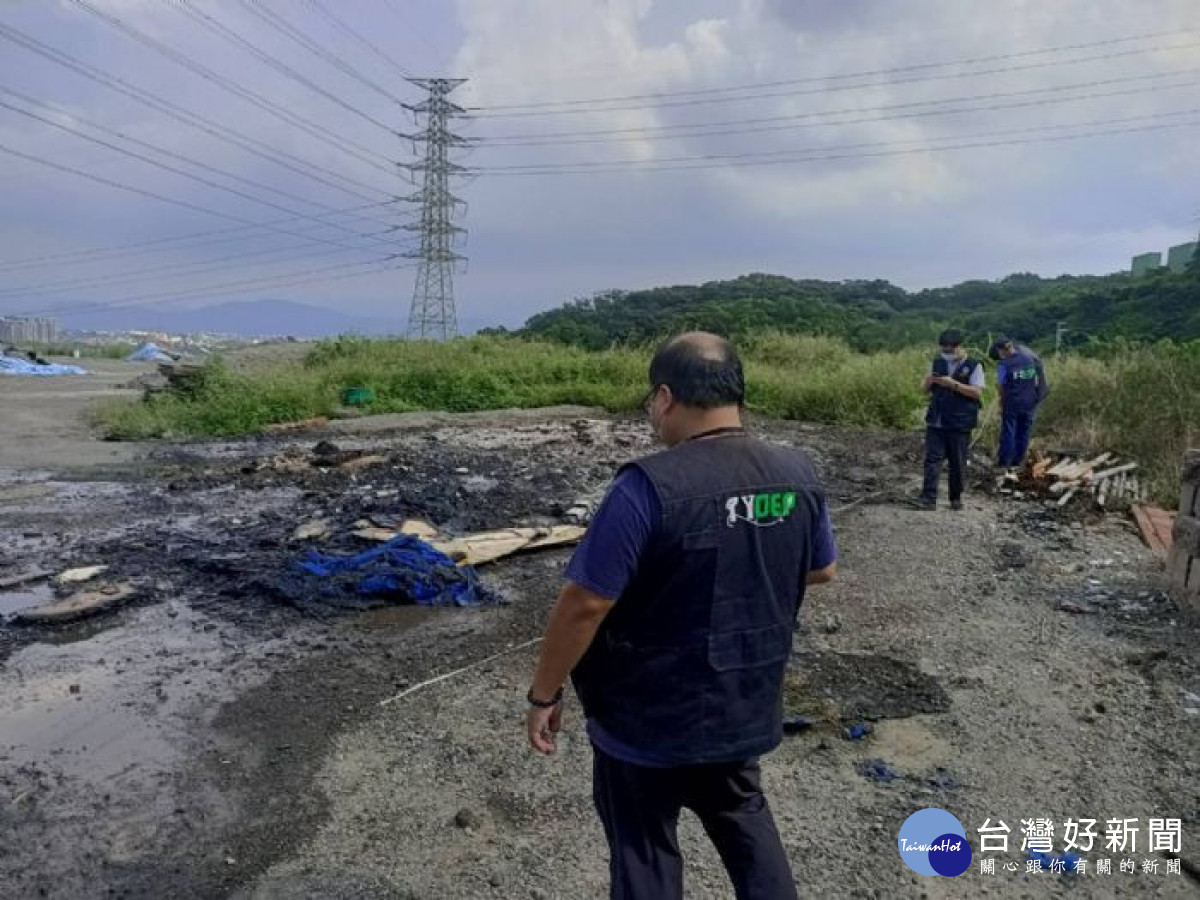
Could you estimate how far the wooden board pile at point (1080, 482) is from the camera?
904 centimetres

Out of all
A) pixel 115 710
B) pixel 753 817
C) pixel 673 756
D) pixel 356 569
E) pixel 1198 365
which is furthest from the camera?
pixel 1198 365

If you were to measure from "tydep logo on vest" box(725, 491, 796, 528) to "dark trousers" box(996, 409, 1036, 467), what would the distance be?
9.41 meters

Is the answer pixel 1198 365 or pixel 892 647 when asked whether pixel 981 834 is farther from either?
pixel 1198 365

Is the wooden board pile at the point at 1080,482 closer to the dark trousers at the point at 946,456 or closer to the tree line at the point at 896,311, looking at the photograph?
the dark trousers at the point at 946,456

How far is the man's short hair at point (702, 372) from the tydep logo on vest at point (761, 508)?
0.74 feet

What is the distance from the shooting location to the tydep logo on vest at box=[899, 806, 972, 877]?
10.4ft

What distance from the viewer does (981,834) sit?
11.0 ft

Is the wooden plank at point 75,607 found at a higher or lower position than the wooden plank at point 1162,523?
lower

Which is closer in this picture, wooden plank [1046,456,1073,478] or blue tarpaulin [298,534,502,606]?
blue tarpaulin [298,534,502,606]

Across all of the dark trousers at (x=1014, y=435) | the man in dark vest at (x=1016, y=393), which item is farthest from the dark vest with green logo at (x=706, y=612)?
the dark trousers at (x=1014, y=435)

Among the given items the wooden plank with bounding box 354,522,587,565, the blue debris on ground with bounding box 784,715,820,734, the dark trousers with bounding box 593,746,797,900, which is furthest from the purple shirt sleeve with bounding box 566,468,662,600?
the wooden plank with bounding box 354,522,587,565

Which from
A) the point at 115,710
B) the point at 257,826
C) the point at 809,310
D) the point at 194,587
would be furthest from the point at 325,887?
the point at 809,310

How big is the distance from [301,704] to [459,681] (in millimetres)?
769

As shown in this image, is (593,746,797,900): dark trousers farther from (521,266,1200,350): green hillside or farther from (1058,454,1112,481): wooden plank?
(521,266,1200,350): green hillside
